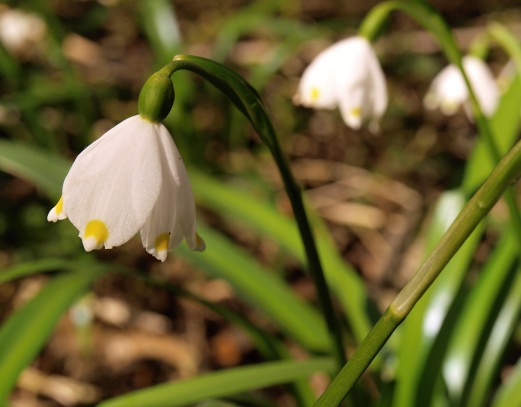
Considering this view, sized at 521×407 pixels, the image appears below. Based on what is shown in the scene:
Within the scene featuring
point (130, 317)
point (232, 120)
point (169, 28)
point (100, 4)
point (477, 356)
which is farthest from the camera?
point (100, 4)

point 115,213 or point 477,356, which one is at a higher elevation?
point 115,213

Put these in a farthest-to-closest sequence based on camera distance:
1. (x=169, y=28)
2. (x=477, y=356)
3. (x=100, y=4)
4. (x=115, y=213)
Answer: (x=100, y=4), (x=169, y=28), (x=477, y=356), (x=115, y=213)

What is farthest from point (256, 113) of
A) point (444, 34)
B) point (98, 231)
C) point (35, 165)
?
point (35, 165)

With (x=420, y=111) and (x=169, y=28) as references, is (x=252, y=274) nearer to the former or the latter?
(x=169, y=28)

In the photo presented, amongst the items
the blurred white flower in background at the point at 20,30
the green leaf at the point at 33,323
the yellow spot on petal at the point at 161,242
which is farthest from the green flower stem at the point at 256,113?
→ the blurred white flower in background at the point at 20,30

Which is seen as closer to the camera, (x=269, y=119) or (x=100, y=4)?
(x=269, y=119)

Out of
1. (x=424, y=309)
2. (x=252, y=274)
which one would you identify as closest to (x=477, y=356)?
(x=424, y=309)

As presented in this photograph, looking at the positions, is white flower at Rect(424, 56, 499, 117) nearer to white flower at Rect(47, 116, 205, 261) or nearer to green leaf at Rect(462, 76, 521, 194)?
green leaf at Rect(462, 76, 521, 194)

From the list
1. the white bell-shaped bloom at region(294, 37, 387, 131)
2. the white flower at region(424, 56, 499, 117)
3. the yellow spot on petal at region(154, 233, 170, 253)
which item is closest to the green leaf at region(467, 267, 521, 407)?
the white flower at region(424, 56, 499, 117)
